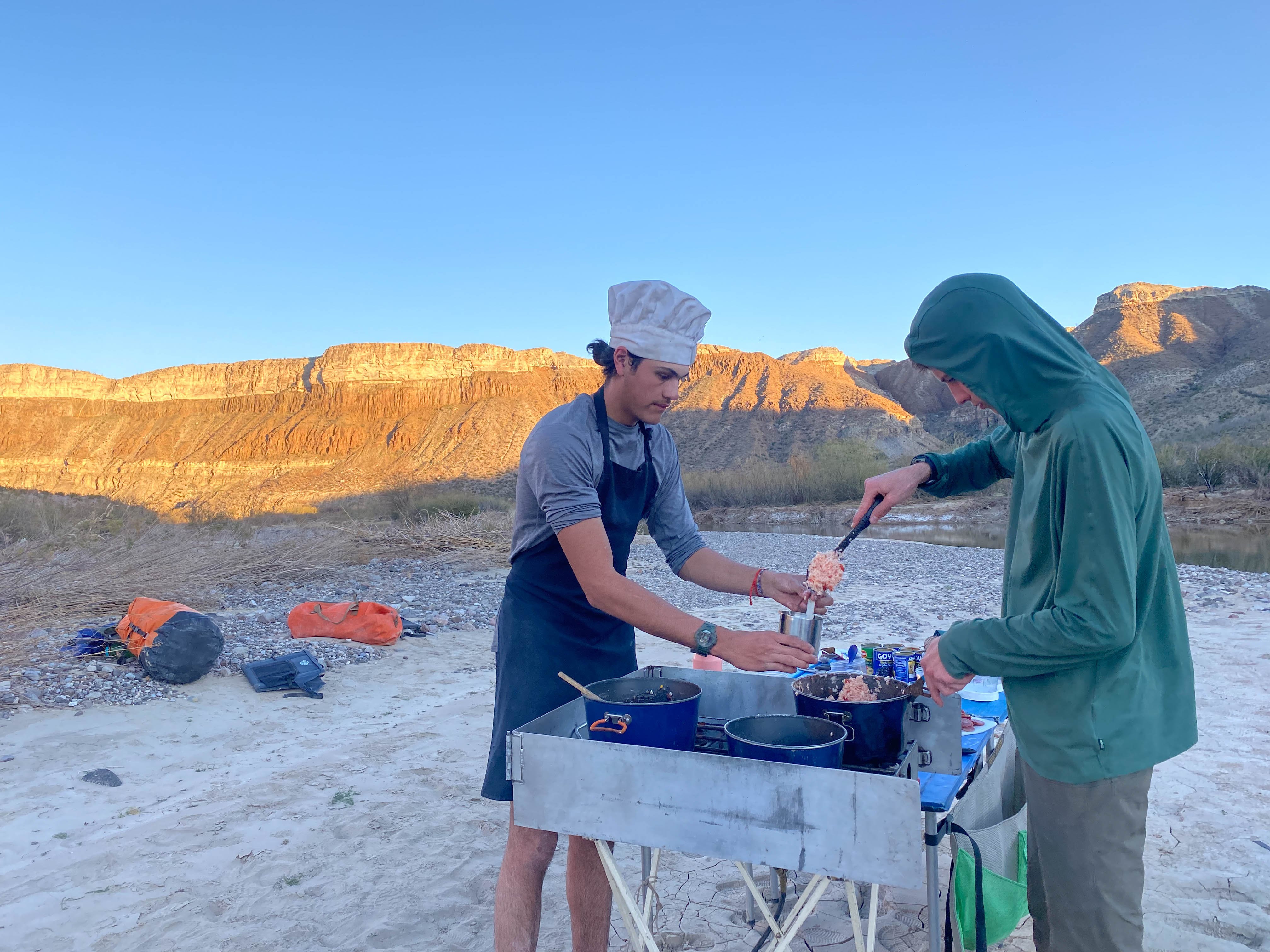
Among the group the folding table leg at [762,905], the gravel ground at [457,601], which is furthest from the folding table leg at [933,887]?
the gravel ground at [457,601]

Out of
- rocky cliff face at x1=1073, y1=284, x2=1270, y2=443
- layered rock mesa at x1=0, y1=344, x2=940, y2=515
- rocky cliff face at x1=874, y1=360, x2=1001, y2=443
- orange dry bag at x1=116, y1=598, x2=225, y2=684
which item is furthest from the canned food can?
rocky cliff face at x1=874, y1=360, x2=1001, y2=443

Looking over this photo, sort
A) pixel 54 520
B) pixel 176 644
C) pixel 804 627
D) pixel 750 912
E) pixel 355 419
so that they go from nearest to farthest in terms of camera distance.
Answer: pixel 804 627 → pixel 750 912 → pixel 176 644 → pixel 54 520 → pixel 355 419

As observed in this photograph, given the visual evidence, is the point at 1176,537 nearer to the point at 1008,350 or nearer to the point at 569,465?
the point at 1008,350

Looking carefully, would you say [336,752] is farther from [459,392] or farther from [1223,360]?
[459,392]

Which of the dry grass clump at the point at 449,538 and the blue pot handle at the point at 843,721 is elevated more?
the blue pot handle at the point at 843,721

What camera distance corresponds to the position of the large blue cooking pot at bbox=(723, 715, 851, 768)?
5.73ft

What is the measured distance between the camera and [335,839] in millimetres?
4047

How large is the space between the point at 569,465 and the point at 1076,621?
1.24 metres

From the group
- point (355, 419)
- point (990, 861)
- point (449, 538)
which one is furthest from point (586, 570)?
point (355, 419)

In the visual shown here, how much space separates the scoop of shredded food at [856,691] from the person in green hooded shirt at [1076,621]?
0.69 ft

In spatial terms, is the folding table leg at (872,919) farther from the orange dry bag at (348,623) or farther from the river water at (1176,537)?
the river water at (1176,537)

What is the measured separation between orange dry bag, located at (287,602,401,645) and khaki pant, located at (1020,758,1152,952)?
7.27 metres

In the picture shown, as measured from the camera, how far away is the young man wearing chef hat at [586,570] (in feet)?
7.09

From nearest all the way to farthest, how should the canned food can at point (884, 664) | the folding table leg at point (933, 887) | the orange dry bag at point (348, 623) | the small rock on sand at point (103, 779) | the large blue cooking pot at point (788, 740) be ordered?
the large blue cooking pot at point (788, 740) < the folding table leg at point (933, 887) < the canned food can at point (884, 664) < the small rock on sand at point (103, 779) < the orange dry bag at point (348, 623)
